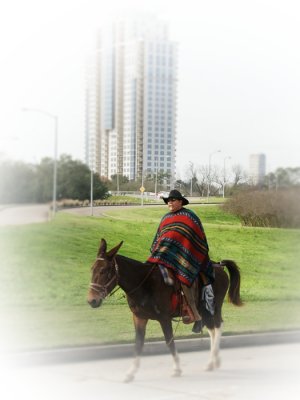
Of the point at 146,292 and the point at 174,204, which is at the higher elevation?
the point at 174,204

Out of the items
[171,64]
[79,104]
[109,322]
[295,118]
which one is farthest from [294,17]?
[109,322]

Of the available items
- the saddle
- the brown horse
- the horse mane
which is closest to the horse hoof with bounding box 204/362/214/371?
the brown horse

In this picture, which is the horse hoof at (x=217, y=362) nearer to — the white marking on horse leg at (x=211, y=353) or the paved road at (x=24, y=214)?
the white marking on horse leg at (x=211, y=353)

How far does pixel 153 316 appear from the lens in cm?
482

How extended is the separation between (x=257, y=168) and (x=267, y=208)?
0.63ft

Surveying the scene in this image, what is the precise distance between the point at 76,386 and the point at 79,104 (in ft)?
3.61

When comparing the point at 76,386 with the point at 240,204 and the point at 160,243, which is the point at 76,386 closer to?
the point at 160,243

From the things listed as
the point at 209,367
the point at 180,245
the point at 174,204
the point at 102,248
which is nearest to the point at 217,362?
the point at 209,367

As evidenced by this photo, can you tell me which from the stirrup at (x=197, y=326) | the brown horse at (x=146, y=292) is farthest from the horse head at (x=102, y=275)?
the stirrup at (x=197, y=326)

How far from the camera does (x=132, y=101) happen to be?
15.3 feet

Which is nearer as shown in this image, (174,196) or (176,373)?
(174,196)

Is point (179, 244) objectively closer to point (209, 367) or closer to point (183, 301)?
point (183, 301)

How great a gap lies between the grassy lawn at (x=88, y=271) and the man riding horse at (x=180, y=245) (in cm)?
5

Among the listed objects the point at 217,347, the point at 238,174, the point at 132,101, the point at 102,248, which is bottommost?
the point at 217,347
